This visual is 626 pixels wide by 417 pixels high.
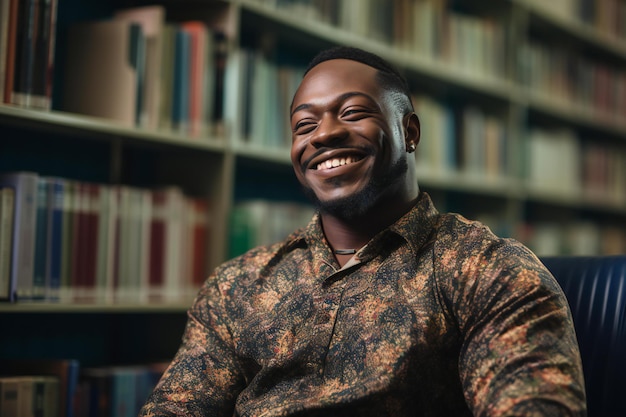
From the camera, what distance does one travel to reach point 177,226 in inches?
87.8

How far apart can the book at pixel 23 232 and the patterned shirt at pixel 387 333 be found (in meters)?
0.48

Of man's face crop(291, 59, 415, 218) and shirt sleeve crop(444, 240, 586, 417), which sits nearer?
shirt sleeve crop(444, 240, 586, 417)

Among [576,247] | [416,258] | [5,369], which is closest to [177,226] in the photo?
[5,369]

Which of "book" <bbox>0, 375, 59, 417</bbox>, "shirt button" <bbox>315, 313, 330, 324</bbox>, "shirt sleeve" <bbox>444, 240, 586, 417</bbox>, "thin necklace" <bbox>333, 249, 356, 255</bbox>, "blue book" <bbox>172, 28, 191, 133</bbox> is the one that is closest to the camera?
"shirt sleeve" <bbox>444, 240, 586, 417</bbox>

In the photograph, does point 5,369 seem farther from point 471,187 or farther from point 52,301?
point 471,187

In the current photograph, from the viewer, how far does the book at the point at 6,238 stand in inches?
69.8

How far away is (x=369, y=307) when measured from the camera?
54.6 inches

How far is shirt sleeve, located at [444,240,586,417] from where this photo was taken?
3.70ft

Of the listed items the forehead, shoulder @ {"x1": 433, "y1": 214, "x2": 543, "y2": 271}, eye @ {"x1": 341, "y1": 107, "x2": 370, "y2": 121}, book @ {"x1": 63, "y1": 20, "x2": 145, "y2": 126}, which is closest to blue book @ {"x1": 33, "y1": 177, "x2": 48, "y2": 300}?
book @ {"x1": 63, "y1": 20, "x2": 145, "y2": 126}

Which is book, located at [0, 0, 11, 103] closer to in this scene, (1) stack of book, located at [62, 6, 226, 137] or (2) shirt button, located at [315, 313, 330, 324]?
(1) stack of book, located at [62, 6, 226, 137]

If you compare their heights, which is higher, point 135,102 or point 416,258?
point 135,102

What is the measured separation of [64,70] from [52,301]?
2.25 ft

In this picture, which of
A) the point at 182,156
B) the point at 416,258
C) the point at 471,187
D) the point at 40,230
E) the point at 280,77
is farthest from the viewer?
the point at 471,187

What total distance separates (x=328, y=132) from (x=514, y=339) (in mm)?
525
